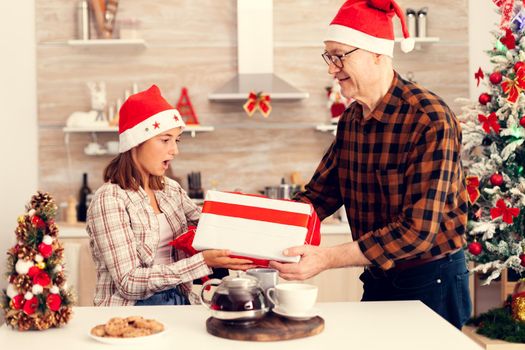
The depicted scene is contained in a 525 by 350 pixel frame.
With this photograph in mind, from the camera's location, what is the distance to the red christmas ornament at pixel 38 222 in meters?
1.97

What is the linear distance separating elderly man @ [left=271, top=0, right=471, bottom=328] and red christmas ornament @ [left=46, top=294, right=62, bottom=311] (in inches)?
25.4

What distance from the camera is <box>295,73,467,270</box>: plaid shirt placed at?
2.27 metres

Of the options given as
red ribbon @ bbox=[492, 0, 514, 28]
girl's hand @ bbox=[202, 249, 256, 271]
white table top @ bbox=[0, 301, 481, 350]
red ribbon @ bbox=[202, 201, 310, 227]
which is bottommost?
white table top @ bbox=[0, 301, 481, 350]

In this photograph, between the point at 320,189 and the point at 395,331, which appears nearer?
the point at 395,331

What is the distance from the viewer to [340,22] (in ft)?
8.27

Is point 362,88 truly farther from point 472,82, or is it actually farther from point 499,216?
point 472,82

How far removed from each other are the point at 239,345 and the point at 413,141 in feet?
2.95

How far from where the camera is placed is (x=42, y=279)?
1.96 m

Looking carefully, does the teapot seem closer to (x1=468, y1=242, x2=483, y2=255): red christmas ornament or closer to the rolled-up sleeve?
the rolled-up sleeve

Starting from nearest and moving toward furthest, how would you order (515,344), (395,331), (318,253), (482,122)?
1. (395,331)
2. (318,253)
3. (515,344)
4. (482,122)

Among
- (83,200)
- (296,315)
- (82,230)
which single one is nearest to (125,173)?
(296,315)

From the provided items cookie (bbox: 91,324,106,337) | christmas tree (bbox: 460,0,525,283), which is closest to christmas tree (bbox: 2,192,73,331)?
cookie (bbox: 91,324,106,337)

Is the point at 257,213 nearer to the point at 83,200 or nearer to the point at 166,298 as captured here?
the point at 166,298

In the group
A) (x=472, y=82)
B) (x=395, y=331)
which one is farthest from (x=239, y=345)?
(x=472, y=82)
